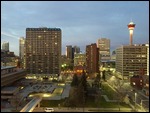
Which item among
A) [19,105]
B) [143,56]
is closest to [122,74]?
[143,56]

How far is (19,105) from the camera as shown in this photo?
690 inches

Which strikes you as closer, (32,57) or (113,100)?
(113,100)

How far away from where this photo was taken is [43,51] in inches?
1715

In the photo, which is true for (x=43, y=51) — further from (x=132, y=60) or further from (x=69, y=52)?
(x=69, y=52)

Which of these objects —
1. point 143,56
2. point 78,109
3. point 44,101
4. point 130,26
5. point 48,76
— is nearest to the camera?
point 78,109

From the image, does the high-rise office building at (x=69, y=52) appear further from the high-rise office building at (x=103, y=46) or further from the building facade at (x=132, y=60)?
the building facade at (x=132, y=60)

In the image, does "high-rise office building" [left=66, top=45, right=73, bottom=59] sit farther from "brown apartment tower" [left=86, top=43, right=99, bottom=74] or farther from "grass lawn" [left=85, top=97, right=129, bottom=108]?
"grass lawn" [left=85, top=97, right=129, bottom=108]

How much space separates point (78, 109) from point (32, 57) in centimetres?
2775

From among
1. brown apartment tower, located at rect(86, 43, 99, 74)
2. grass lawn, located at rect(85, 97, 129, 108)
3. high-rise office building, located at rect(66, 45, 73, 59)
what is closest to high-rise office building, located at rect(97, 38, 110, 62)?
high-rise office building, located at rect(66, 45, 73, 59)

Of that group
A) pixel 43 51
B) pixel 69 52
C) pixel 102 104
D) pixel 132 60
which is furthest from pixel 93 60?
pixel 69 52

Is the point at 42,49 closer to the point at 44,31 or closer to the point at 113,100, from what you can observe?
the point at 44,31

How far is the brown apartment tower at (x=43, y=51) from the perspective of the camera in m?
42.3

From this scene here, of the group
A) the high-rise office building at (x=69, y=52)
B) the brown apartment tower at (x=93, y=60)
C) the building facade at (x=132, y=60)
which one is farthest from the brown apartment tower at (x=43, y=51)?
the high-rise office building at (x=69, y=52)

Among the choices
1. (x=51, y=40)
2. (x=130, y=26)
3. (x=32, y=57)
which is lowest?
(x=32, y=57)
